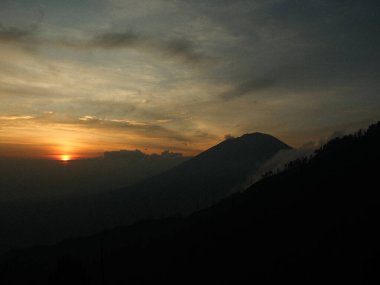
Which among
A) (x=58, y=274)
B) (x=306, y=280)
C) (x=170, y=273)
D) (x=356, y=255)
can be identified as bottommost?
(x=170, y=273)

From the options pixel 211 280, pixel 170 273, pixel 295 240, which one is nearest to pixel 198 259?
pixel 170 273

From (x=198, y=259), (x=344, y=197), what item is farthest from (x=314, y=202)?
(x=198, y=259)

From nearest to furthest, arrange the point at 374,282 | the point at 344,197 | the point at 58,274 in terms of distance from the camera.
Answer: the point at 58,274 → the point at 374,282 → the point at 344,197

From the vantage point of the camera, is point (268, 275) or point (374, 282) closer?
point (374, 282)

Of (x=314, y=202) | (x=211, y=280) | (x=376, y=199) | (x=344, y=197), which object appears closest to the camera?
(x=211, y=280)

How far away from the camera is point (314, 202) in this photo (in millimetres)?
189750

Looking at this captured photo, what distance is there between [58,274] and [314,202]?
15295 cm

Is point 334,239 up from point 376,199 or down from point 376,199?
down

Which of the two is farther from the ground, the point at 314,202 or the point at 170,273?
the point at 314,202

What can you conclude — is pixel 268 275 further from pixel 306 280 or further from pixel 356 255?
pixel 356 255

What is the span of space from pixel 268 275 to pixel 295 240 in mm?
28463

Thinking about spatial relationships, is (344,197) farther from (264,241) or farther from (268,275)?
(268,275)

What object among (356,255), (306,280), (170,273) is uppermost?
(356,255)

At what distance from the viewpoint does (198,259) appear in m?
175
